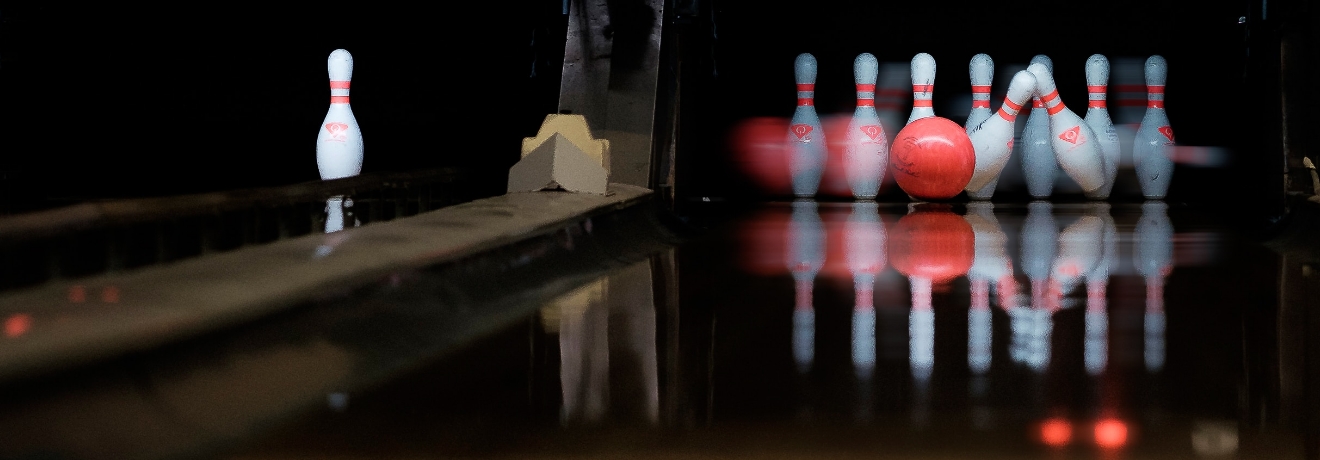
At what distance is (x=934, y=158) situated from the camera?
195 inches

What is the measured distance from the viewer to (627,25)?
4305 mm

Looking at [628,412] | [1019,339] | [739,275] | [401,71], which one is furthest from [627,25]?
[628,412]

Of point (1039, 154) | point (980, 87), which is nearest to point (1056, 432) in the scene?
point (1039, 154)

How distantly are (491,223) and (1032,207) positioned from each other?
2.85 meters

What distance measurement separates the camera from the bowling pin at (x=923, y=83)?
534cm

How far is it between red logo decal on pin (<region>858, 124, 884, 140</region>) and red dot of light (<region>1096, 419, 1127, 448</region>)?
170 inches

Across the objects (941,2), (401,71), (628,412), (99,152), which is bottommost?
(628,412)

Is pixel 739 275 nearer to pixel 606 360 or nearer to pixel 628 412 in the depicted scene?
pixel 606 360

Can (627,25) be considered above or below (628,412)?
above

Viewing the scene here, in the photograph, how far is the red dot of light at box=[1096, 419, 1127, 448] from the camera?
1021 millimetres

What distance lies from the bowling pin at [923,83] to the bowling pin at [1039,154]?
0.40 m

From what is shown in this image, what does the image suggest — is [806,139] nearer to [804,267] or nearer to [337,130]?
[337,130]

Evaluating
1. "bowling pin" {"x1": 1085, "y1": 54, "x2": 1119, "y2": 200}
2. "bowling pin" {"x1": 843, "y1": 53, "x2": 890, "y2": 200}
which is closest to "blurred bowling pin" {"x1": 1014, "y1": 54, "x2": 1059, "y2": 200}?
"bowling pin" {"x1": 1085, "y1": 54, "x2": 1119, "y2": 200}

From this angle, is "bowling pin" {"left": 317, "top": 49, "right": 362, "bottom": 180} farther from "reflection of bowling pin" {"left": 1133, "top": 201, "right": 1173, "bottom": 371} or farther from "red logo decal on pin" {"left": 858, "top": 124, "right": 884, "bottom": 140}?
"reflection of bowling pin" {"left": 1133, "top": 201, "right": 1173, "bottom": 371}
